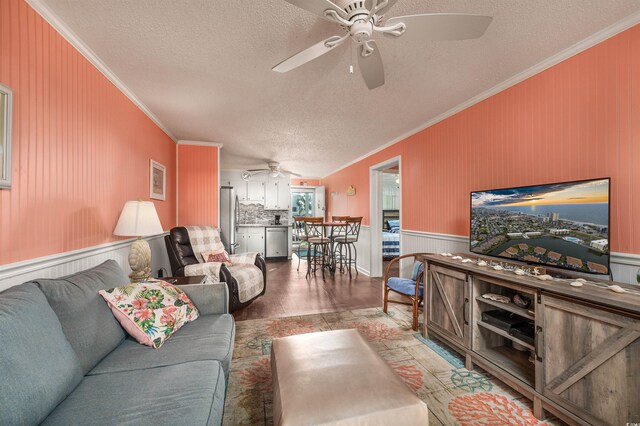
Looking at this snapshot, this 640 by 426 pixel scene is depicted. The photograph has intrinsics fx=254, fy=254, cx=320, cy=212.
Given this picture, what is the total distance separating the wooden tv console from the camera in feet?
3.90

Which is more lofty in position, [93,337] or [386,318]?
[93,337]

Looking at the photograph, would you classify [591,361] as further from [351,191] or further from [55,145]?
[351,191]

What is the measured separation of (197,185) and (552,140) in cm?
460

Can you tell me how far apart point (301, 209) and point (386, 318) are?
20.6 ft

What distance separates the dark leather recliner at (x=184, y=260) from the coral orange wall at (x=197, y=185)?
3.30 feet

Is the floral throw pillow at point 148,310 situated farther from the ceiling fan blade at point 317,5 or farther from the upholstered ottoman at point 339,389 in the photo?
the ceiling fan blade at point 317,5

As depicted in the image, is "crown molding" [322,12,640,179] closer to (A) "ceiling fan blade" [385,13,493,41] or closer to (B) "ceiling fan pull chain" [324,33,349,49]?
(A) "ceiling fan blade" [385,13,493,41]

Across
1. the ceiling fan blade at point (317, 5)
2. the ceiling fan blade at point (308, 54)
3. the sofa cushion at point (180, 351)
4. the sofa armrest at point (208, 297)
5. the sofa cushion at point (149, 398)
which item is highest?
the ceiling fan blade at point (317, 5)

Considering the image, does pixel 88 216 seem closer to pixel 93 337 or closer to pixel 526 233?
pixel 93 337

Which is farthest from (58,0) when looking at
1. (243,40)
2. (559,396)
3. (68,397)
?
(559,396)

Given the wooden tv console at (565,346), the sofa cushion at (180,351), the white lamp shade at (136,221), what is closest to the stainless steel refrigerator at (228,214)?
the white lamp shade at (136,221)

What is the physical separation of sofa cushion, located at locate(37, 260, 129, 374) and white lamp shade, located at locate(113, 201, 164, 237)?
630 millimetres

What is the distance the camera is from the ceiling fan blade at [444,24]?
4.02ft

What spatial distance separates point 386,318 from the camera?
2.94 metres
